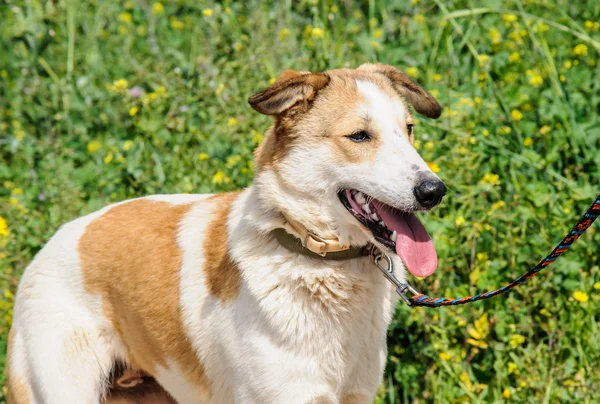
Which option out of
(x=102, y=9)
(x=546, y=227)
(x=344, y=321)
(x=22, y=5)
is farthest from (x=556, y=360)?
(x=22, y=5)

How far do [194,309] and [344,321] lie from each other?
2.12ft

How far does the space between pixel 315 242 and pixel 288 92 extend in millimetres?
588

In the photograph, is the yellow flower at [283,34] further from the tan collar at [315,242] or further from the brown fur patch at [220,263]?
the tan collar at [315,242]

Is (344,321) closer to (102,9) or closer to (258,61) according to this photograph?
(258,61)

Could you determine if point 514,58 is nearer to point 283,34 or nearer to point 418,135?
point 418,135

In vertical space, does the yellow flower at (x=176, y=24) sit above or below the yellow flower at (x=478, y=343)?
above

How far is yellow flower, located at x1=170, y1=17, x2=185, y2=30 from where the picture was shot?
673 centimetres

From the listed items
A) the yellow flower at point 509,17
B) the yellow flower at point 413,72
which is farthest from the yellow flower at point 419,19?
the yellow flower at point 413,72

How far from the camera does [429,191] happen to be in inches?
109

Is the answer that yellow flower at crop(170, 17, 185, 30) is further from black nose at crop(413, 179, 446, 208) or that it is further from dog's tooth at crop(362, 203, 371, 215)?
black nose at crop(413, 179, 446, 208)

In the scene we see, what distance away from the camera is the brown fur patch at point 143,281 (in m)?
3.31

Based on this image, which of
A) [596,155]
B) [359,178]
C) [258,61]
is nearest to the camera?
[359,178]

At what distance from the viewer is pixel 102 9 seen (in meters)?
6.99

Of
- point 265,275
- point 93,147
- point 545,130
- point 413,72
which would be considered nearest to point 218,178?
point 93,147
